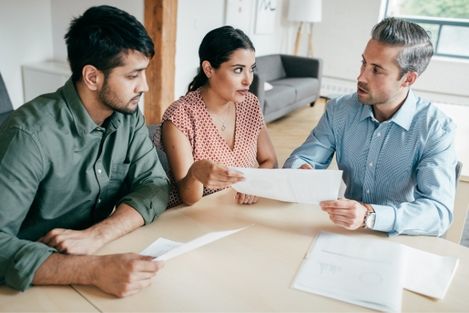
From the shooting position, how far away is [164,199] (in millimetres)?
1318

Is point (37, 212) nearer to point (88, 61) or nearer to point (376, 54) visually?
point (88, 61)

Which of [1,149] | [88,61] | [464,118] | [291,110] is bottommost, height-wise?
[291,110]

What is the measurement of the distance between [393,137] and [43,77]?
3348mm

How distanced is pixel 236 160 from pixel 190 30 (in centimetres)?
288

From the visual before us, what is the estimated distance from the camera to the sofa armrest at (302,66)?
5.96 metres

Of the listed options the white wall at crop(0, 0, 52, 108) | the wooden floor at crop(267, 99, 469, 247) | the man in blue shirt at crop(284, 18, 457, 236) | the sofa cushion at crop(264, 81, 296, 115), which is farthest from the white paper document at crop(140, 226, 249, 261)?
the sofa cushion at crop(264, 81, 296, 115)

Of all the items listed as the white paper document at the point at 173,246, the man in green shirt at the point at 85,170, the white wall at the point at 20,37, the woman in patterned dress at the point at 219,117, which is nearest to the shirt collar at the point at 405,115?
the woman in patterned dress at the point at 219,117

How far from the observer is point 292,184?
4.00ft

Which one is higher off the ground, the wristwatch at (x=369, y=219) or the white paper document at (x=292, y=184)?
the white paper document at (x=292, y=184)

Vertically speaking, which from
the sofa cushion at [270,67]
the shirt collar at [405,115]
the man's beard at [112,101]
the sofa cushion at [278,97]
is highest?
the man's beard at [112,101]

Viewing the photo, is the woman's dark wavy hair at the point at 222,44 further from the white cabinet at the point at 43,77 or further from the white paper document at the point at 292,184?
the white cabinet at the point at 43,77

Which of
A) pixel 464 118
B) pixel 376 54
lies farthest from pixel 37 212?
pixel 464 118

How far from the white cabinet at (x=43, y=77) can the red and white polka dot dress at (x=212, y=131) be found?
249cm

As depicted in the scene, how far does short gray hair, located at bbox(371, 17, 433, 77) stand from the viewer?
59.0 inches
